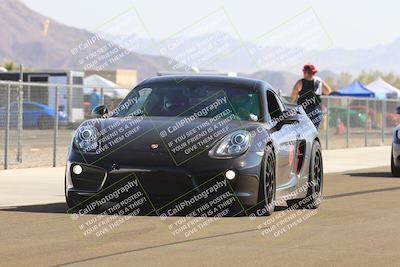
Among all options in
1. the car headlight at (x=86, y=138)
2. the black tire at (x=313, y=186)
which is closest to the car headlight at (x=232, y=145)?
the car headlight at (x=86, y=138)

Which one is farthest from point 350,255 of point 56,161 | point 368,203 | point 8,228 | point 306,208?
point 56,161

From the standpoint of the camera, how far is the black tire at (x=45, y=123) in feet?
71.6

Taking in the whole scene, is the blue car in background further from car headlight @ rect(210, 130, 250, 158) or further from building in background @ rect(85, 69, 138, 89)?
building in background @ rect(85, 69, 138, 89)

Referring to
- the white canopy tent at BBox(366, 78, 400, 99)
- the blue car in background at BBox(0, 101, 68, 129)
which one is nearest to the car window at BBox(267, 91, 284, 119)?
the blue car in background at BBox(0, 101, 68, 129)

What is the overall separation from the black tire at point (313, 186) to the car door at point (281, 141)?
0.54 meters

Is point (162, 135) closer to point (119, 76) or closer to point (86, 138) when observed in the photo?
point (86, 138)

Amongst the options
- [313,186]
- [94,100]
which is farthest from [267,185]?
[94,100]

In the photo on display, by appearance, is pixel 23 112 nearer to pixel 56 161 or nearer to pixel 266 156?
pixel 56 161

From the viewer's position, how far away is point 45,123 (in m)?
22.1

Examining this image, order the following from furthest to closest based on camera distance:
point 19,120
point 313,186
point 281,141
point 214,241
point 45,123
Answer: point 45,123, point 19,120, point 313,186, point 281,141, point 214,241

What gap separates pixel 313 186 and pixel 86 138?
2999 mm

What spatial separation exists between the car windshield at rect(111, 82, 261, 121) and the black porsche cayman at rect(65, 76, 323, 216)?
1 cm

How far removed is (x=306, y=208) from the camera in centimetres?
1227

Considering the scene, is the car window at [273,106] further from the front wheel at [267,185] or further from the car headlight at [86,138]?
the car headlight at [86,138]
